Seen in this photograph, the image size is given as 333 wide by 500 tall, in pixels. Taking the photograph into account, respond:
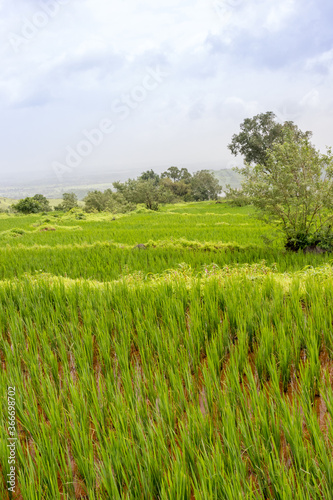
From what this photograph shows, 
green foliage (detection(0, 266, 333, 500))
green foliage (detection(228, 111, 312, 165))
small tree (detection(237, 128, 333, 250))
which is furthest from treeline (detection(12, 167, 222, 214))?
green foliage (detection(0, 266, 333, 500))

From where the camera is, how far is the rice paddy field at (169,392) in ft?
4.19

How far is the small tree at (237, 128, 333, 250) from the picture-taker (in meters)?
6.98

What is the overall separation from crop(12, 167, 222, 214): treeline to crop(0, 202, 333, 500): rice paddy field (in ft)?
128

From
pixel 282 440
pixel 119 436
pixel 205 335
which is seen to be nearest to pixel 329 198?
pixel 205 335

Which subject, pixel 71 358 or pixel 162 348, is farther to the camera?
pixel 71 358

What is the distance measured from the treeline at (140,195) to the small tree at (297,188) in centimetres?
3508

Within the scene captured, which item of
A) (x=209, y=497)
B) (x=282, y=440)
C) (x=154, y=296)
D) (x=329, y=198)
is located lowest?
(x=282, y=440)

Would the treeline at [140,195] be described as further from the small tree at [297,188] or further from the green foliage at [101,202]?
the small tree at [297,188]

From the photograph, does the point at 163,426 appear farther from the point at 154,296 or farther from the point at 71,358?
the point at 154,296

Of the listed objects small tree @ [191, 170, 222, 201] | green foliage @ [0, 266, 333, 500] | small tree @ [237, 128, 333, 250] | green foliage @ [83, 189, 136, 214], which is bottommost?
green foliage @ [0, 266, 333, 500]

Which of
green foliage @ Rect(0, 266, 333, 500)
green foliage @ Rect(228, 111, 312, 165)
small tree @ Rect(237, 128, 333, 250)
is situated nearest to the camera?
green foliage @ Rect(0, 266, 333, 500)

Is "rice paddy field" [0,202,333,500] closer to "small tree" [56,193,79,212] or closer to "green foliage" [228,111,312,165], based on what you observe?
"green foliage" [228,111,312,165]

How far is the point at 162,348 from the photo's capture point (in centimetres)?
235

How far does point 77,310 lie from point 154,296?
971 mm
